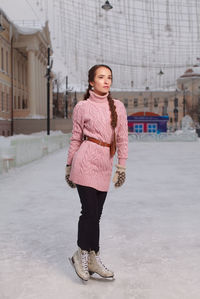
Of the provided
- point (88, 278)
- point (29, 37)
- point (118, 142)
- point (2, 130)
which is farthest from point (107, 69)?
point (29, 37)

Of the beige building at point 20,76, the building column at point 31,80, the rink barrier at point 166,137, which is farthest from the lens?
the building column at point 31,80

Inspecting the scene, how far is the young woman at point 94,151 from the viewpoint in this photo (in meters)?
3.38

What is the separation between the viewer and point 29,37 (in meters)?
43.7

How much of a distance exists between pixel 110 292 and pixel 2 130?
34548mm

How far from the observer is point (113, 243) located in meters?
4.65

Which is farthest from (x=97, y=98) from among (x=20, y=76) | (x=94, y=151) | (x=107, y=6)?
(x=20, y=76)

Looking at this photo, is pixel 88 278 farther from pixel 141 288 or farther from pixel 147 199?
pixel 147 199

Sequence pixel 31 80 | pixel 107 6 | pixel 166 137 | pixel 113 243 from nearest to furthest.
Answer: pixel 113 243 → pixel 107 6 → pixel 166 137 → pixel 31 80

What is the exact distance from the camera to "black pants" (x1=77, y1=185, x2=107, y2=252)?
133 inches

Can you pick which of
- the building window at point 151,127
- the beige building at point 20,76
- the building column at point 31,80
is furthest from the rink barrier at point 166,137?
the building column at point 31,80

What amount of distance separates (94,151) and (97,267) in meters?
0.96

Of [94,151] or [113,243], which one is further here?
[113,243]

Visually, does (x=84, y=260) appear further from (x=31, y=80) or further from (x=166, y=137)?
(x=31, y=80)

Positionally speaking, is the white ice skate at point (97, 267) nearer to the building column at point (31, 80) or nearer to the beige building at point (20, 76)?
the beige building at point (20, 76)
